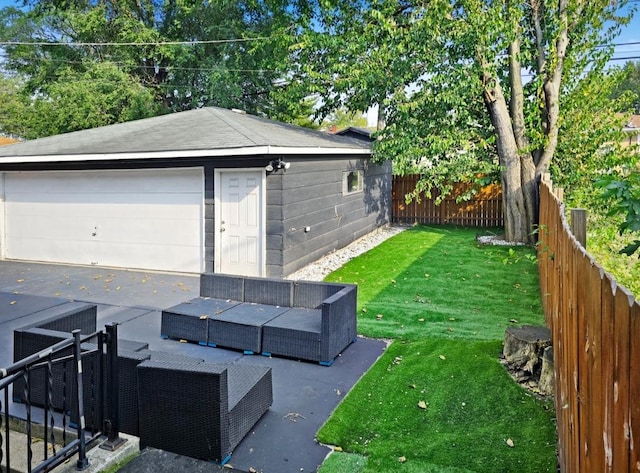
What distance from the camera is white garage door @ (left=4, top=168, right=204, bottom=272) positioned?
380 inches

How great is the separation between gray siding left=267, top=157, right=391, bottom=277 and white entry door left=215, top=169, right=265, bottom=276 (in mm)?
223

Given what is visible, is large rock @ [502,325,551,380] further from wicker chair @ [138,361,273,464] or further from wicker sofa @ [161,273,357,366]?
wicker chair @ [138,361,273,464]

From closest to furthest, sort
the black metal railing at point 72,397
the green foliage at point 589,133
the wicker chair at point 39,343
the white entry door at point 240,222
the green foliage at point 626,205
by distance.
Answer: the green foliage at point 626,205
the black metal railing at point 72,397
the wicker chair at point 39,343
the white entry door at point 240,222
the green foliage at point 589,133

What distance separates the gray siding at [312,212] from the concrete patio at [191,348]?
64.1 inches

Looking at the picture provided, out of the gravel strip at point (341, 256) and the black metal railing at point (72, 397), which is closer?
the black metal railing at point (72, 397)

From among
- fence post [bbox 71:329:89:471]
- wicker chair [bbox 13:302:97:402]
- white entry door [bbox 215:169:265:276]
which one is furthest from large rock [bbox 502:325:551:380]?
white entry door [bbox 215:169:265:276]

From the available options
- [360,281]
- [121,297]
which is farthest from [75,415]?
[360,281]

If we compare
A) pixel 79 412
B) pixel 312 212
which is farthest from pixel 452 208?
pixel 79 412

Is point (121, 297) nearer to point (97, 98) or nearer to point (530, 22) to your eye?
point (530, 22)

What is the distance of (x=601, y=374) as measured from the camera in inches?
67.1

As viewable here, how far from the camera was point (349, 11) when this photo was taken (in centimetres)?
1271

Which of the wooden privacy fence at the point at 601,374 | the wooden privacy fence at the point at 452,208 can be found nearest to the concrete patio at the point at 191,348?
the wooden privacy fence at the point at 601,374

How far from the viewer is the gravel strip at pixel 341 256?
9.28 m

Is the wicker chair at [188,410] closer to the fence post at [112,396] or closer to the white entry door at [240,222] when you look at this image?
the fence post at [112,396]
